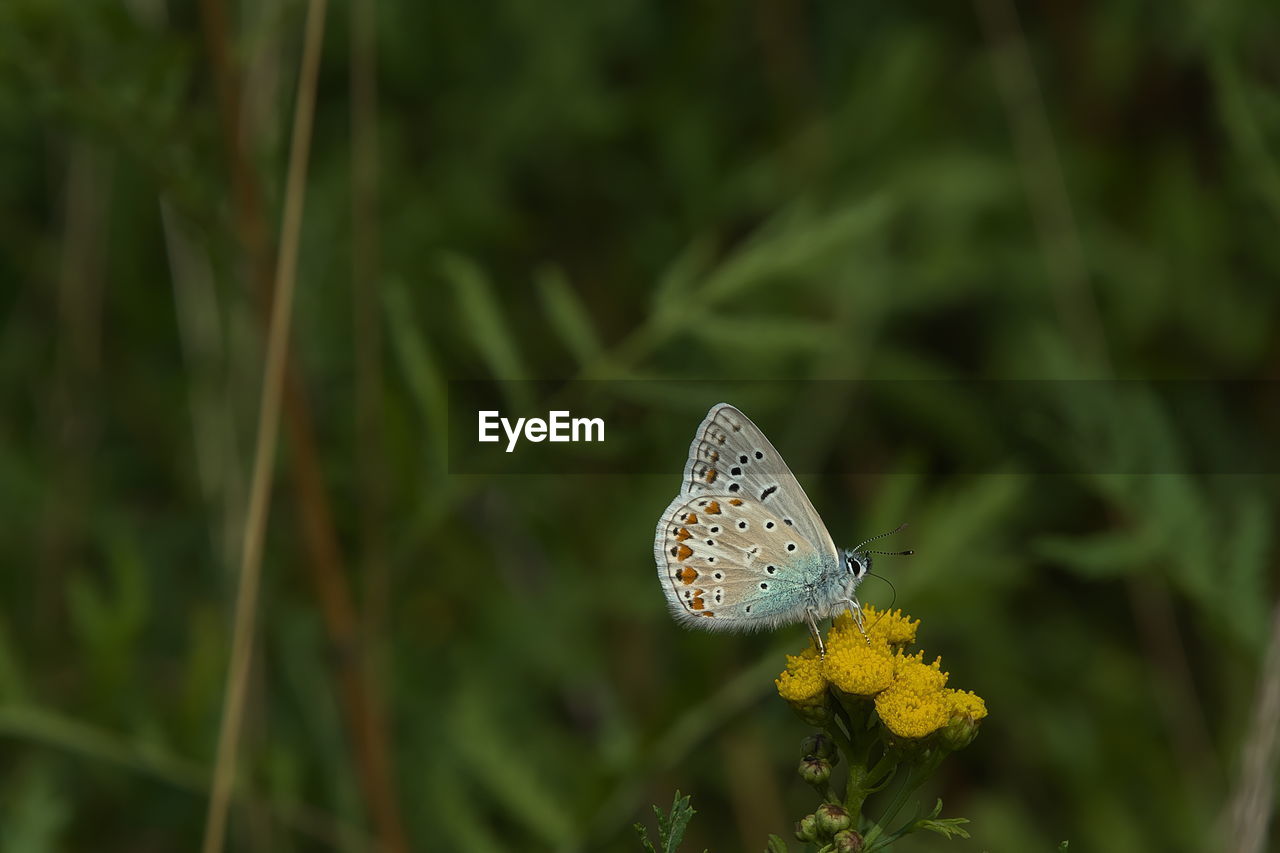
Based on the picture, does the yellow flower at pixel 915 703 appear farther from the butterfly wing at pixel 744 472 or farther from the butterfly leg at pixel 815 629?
the butterfly wing at pixel 744 472

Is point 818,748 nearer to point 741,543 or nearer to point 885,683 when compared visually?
point 885,683

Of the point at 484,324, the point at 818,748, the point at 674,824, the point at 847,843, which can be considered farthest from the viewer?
the point at 484,324

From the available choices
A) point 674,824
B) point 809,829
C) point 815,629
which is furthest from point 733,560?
point 674,824

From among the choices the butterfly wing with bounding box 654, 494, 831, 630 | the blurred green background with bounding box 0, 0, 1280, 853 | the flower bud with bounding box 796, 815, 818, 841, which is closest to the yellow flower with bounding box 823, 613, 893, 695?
the flower bud with bounding box 796, 815, 818, 841

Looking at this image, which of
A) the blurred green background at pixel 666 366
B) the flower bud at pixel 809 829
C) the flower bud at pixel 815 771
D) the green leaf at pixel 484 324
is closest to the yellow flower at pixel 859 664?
the flower bud at pixel 815 771

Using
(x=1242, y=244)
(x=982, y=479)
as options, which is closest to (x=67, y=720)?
(x=982, y=479)

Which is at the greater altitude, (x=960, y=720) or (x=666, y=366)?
(x=666, y=366)
